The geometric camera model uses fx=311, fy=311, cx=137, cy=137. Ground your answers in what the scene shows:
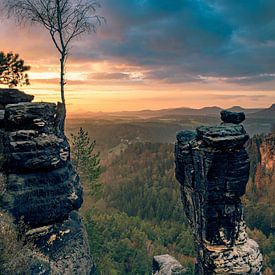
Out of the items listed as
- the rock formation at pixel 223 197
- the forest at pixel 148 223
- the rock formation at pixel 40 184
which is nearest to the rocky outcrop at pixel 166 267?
the forest at pixel 148 223

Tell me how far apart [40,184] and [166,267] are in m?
23.5

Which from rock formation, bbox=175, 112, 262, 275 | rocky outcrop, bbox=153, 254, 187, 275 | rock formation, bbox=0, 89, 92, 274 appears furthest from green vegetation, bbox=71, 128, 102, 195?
rock formation, bbox=175, 112, 262, 275

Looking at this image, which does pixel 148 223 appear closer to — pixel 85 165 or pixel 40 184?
pixel 85 165

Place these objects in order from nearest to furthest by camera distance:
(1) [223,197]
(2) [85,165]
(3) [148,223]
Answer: (1) [223,197] → (2) [85,165] → (3) [148,223]

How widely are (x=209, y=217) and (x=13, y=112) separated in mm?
17513

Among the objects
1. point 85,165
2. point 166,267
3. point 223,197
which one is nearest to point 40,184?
point 223,197

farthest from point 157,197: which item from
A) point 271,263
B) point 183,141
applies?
point 183,141

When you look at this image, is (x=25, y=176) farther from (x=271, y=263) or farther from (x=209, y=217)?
(x=271, y=263)

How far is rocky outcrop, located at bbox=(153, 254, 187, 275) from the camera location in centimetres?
3844

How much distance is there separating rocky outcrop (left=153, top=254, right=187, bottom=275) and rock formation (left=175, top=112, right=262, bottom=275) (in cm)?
1264

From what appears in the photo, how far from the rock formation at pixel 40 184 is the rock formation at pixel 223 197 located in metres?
10.4

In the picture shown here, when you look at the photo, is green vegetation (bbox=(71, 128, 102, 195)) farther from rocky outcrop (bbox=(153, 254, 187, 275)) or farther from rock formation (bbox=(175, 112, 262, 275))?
rock formation (bbox=(175, 112, 262, 275))

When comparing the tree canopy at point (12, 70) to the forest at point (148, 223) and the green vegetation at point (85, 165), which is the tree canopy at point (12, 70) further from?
the forest at point (148, 223)

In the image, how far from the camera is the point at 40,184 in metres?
22.6
